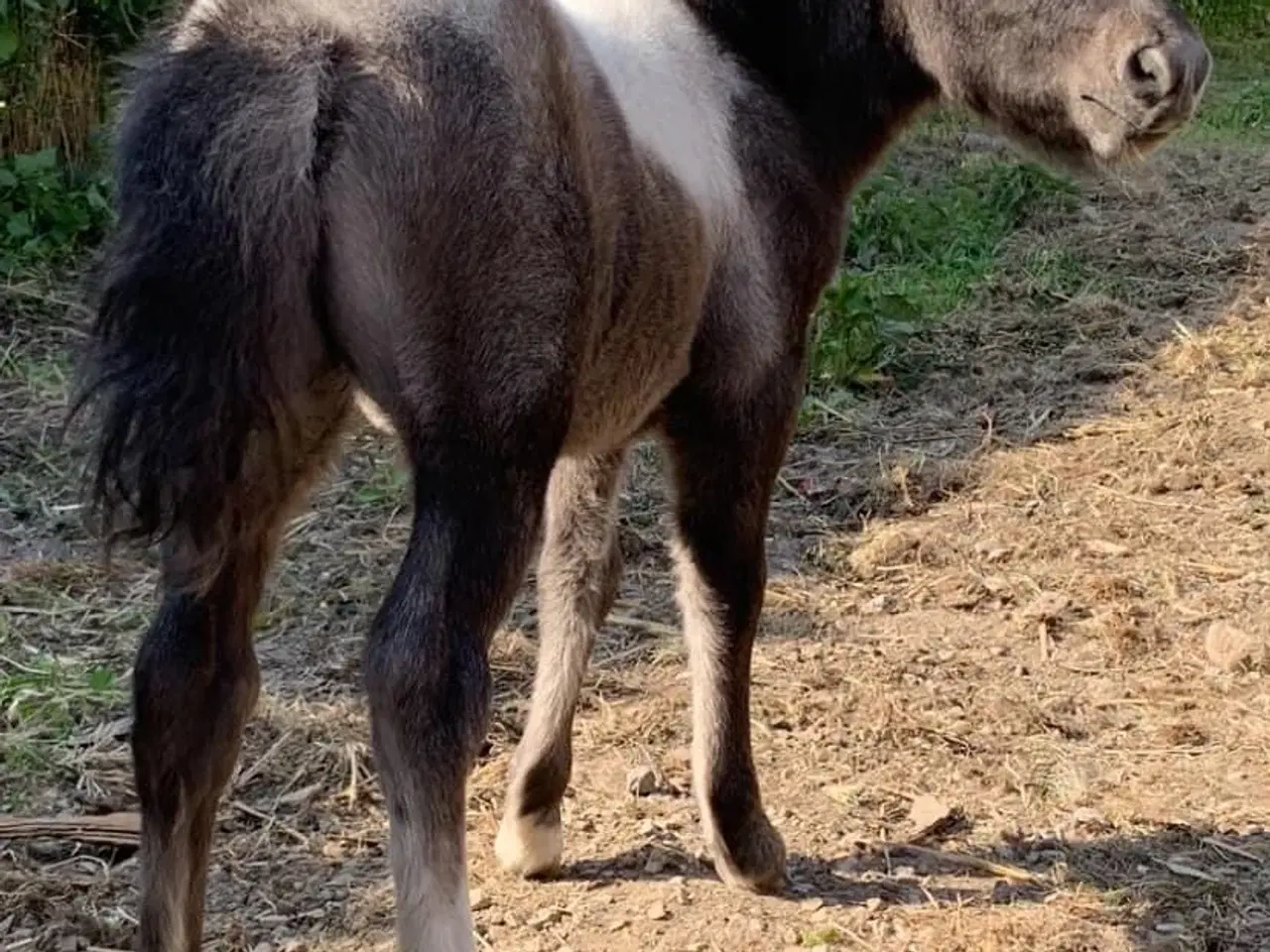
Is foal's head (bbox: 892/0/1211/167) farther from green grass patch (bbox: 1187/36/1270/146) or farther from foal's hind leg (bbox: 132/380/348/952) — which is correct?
green grass patch (bbox: 1187/36/1270/146)

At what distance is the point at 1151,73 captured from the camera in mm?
3506

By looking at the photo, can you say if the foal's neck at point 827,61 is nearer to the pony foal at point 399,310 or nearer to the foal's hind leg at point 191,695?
the pony foal at point 399,310

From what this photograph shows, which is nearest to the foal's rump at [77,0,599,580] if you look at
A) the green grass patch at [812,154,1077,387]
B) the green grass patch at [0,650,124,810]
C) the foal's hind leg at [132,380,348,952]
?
the foal's hind leg at [132,380,348,952]

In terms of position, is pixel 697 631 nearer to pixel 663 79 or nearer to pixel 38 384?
pixel 663 79

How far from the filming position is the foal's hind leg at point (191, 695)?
3049mm

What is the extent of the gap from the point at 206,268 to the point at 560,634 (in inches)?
58.8

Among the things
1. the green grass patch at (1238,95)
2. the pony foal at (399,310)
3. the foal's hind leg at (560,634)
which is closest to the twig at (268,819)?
the foal's hind leg at (560,634)

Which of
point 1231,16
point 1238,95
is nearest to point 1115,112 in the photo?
point 1238,95

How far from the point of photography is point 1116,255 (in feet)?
26.6

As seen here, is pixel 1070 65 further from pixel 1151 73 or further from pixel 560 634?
pixel 560 634

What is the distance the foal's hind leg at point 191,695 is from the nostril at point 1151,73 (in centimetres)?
168

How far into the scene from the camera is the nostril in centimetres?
346

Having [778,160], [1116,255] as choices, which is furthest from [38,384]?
[1116,255]

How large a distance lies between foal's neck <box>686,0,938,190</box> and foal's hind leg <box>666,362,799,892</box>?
0.52 metres
